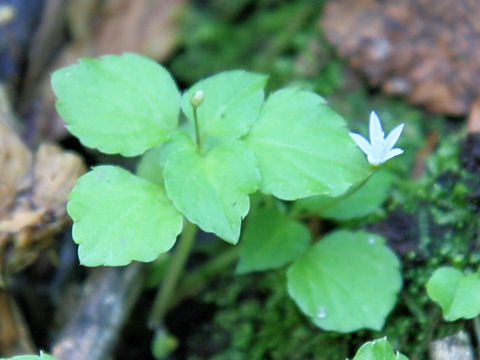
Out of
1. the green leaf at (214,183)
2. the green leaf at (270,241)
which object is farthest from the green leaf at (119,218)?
the green leaf at (270,241)

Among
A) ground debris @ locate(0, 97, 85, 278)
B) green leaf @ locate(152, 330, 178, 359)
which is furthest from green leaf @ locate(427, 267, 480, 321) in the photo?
ground debris @ locate(0, 97, 85, 278)

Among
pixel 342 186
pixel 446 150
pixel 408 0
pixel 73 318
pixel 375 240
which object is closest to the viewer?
pixel 342 186

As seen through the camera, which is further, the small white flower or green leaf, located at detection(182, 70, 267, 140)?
green leaf, located at detection(182, 70, 267, 140)

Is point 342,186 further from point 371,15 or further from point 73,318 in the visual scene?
point 371,15

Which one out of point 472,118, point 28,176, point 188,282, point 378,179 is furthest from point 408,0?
point 28,176

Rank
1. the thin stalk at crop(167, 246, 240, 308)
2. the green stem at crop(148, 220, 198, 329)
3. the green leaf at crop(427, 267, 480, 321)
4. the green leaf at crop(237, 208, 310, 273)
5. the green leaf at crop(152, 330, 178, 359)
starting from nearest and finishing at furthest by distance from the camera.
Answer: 1. the green leaf at crop(427, 267, 480, 321)
2. the green leaf at crop(237, 208, 310, 273)
3. the green stem at crop(148, 220, 198, 329)
4. the green leaf at crop(152, 330, 178, 359)
5. the thin stalk at crop(167, 246, 240, 308)

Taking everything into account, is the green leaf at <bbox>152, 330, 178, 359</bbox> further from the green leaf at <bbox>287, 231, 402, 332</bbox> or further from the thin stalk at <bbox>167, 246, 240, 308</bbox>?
the green leaf at <bbox>287, 231, 402, 332</bbox>

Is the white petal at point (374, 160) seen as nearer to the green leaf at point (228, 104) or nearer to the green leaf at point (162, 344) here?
the green leaf at point (228, 104)
